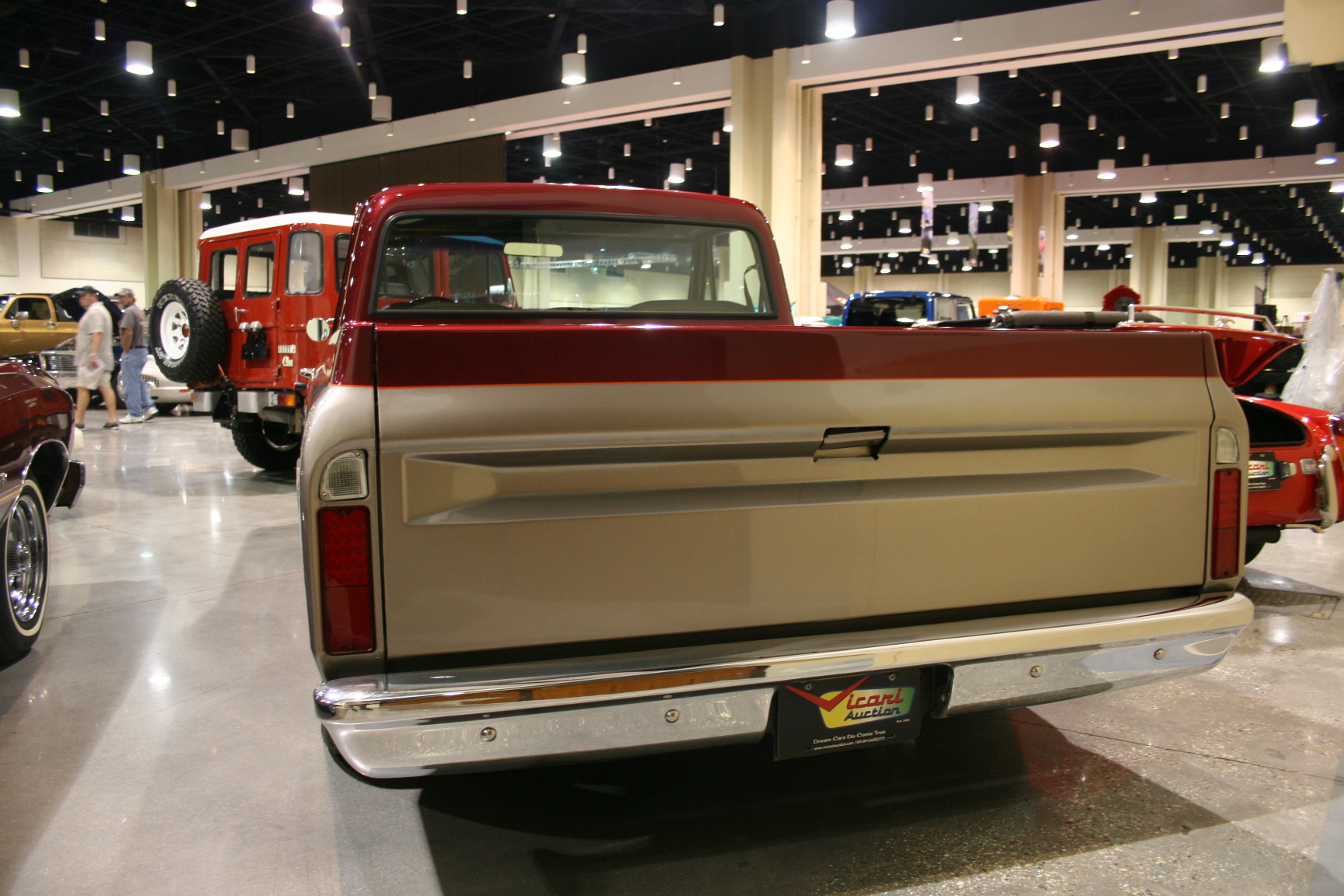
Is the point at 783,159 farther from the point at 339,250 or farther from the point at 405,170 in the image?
the point at 405,170

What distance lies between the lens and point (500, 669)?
1.77 meters

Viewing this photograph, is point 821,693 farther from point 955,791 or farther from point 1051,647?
point 955,791

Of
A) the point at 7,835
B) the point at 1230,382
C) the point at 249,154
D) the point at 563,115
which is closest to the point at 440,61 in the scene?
the point at 563,115

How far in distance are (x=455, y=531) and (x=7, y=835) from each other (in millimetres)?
1755

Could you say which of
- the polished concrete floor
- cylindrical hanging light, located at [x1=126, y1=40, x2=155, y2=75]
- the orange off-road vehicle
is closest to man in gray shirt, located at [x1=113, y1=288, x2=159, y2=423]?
cylindrical hanging light, located at [x1=126, y1=40, x2=155, y2=75]

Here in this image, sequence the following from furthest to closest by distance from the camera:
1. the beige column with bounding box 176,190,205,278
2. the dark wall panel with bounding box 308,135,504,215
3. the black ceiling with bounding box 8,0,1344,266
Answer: the beige column with bounding box 176,190,205,278
the dark wall panel with bounding box 308,135,504,215
the black ceiling with bounding box 8,0,1344,266

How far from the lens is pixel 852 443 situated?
6.44ft

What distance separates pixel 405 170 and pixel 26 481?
1513cm

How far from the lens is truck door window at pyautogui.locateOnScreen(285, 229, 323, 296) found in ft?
25.8

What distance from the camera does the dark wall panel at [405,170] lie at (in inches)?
650

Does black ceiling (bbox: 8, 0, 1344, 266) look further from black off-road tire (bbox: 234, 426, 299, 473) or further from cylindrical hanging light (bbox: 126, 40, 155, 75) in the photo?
black off-road tire (bbox: 234, 426, 299, 473)

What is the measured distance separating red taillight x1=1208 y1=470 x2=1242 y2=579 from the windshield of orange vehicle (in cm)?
164

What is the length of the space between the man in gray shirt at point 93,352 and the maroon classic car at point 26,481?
8.16 meters

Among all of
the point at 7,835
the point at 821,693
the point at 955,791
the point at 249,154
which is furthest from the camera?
the point at 249,154
